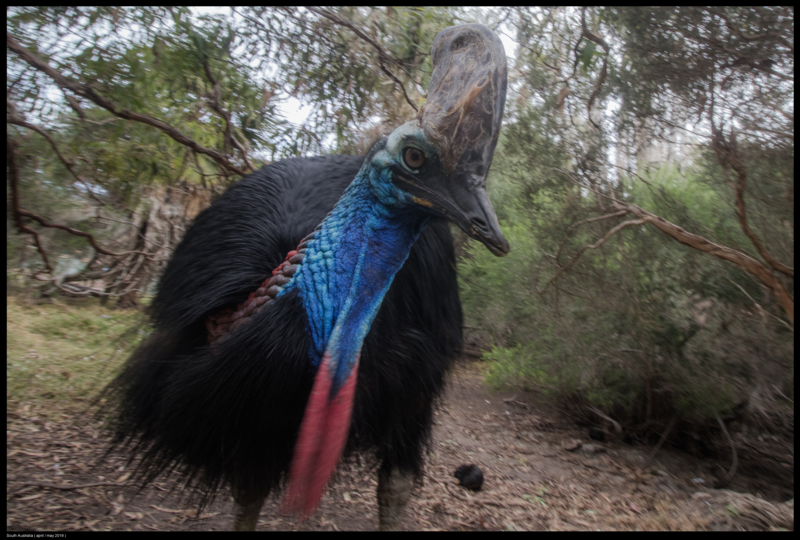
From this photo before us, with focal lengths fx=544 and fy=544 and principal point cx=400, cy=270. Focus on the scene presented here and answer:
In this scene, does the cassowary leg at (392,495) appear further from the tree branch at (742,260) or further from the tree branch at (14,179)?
the tree branch at (14,179)

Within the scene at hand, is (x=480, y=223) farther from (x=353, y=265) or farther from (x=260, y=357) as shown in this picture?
(x=260, y=357)

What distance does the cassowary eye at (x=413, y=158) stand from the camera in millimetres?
1567

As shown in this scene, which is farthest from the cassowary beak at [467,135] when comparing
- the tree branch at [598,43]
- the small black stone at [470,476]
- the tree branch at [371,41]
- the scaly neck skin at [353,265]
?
the small black stone at [470,476]

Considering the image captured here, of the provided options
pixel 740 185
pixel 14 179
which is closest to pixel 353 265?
pixel 14 179

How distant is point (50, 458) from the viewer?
278cm

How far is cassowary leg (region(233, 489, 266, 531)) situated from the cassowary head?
124 cm

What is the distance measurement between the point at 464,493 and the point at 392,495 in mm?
958

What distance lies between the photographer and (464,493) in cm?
314

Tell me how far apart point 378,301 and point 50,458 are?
7.34 ft

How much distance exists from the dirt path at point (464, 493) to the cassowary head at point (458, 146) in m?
1.17

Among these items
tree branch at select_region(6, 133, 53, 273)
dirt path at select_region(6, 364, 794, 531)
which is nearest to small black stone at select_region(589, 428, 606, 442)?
dirt path at select_region(6, 364, 794, 531)

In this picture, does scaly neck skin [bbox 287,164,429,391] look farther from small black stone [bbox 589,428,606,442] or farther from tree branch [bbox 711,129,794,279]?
small black stone [bbox 589,428,606,442]

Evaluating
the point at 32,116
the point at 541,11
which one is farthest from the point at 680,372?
the point at 32,116

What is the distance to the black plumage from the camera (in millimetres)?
1603
